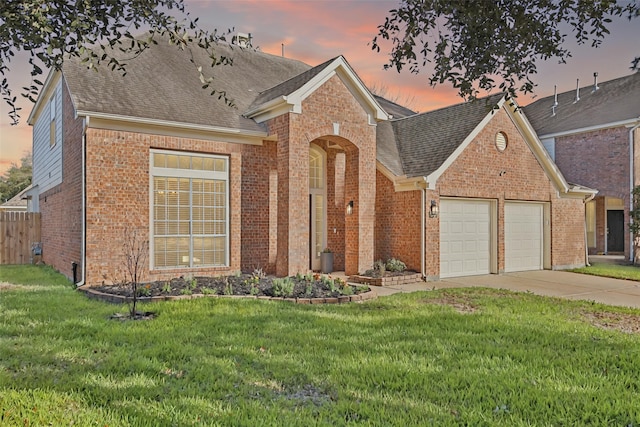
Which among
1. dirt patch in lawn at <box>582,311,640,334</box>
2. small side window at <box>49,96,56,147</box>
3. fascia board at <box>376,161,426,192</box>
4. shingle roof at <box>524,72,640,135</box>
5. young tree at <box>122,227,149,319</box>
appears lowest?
dirt patch in lawn at <box>582,311,640,334</box>

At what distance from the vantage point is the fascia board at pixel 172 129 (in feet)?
33.3

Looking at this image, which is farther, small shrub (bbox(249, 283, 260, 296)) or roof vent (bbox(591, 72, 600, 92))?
roof vent (bbox(591, 72, 600, 92))

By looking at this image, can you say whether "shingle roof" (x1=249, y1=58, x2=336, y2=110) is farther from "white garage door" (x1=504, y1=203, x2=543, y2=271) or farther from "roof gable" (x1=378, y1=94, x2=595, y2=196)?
"white garage door" (x1=504, y1=203, x2=543, y2=271)

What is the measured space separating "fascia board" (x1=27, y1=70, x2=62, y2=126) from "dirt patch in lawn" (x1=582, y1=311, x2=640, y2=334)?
1352 cm

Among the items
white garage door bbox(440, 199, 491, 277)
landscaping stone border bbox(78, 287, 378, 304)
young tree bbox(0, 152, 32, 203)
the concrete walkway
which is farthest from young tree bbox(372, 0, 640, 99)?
young tree bbox(0, 152, 32, 203)

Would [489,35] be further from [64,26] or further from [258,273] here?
[258,273]

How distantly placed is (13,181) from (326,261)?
123ft

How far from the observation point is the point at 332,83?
40.9 ft

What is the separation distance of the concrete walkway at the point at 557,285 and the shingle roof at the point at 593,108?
9799 millimetres

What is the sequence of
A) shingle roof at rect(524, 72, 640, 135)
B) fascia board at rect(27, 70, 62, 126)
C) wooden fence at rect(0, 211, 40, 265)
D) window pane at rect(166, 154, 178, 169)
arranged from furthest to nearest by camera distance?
shingle roof at rect(524, 72, 640, 135)
wooden fence at rect(0, 211, 40, 265)
fascia board at rect(27, 70, 62, 126)
window pane at rect(166, 154, 178, 169)

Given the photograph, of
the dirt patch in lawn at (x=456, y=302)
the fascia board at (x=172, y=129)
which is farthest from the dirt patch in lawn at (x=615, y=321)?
the fascia board at (x=172, y=129)

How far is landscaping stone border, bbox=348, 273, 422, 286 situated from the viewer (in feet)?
38.4

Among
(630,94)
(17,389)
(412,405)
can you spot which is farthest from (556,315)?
(630,94)

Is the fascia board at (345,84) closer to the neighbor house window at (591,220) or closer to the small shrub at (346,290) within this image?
the small shrub at (346,290)
